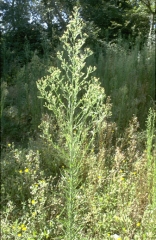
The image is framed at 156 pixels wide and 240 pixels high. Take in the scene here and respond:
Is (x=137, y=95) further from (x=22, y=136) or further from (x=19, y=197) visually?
(x=19, y=197)

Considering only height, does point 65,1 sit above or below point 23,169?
above

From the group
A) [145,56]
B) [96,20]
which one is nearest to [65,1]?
[96,20]

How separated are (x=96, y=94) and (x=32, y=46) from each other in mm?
6589

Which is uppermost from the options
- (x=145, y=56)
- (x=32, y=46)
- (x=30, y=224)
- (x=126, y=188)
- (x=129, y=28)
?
(x=129, y=28)

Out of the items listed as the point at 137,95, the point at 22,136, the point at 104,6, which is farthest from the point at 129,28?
the point at 22,136

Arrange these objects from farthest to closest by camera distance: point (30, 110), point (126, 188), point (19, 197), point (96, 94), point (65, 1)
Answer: point (65, 1) < point (30, 110) < point (19, 197) < point (126, 188) < point (96, 94)

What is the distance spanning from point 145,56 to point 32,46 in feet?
12.8

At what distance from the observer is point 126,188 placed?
96.7 inches

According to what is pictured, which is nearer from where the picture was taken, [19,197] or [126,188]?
[126,188]

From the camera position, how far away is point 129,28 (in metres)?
7.70

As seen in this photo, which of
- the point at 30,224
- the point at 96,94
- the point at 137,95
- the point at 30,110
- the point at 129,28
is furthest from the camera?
the point at 129,28

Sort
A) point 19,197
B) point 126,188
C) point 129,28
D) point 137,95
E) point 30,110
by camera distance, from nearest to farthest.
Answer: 1. point 126,188
2. point 19,197
3. point 137,95
4. point 30,110
5. point 129,28

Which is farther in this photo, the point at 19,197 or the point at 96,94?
the point at 19,197

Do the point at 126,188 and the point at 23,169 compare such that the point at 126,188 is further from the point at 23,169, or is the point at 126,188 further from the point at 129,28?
the point at 129,28
